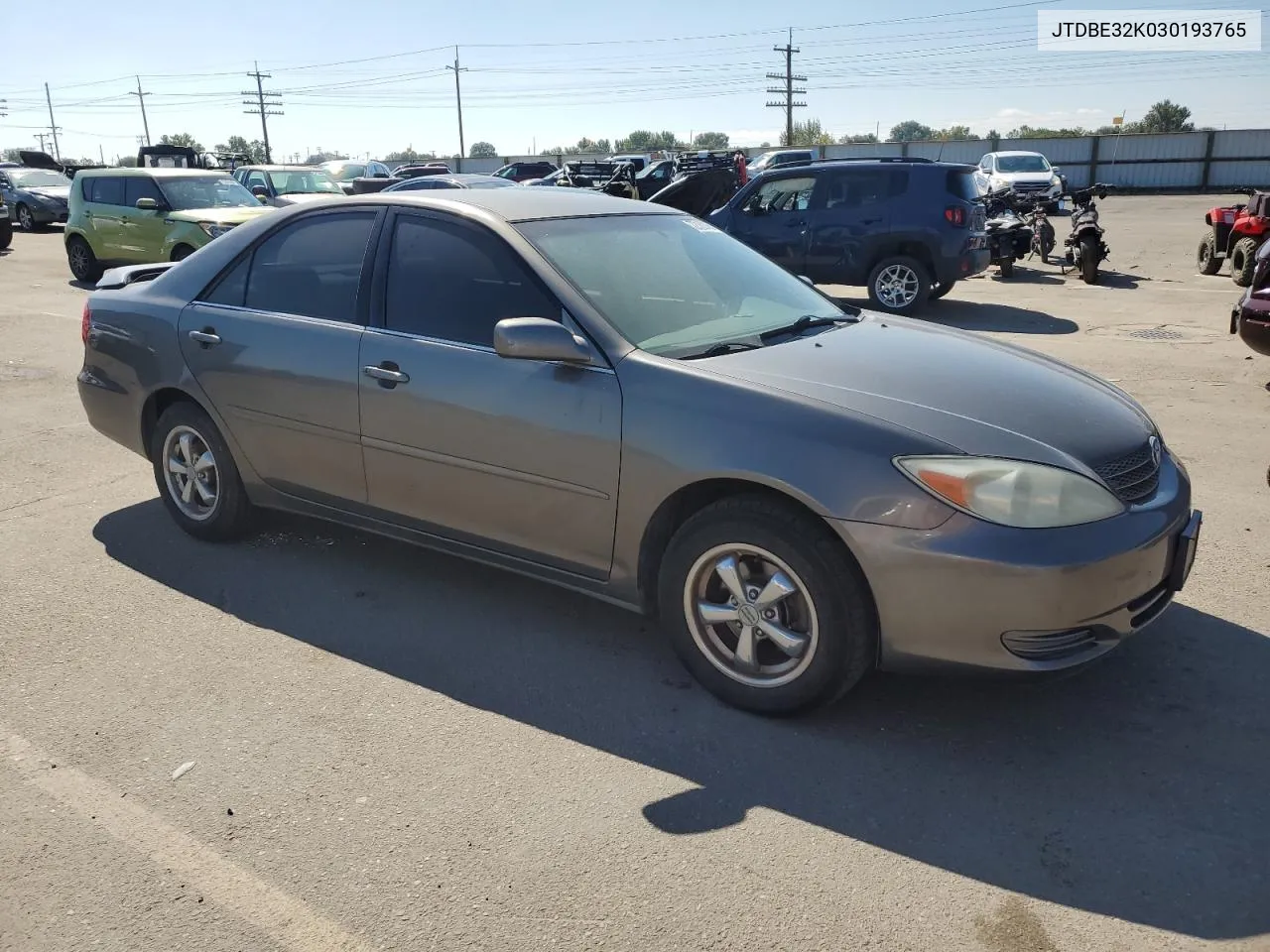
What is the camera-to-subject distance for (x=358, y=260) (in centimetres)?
424

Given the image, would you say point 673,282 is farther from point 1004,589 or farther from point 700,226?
point 1004,589

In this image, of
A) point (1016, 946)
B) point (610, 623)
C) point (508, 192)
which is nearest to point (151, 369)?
point (508, 192)

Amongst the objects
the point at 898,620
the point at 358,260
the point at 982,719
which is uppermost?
the point at 358,260

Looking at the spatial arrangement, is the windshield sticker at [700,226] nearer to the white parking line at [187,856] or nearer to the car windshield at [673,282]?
the car windshield at [673,282]

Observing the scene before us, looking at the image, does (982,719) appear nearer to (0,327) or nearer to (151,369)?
(151,369)

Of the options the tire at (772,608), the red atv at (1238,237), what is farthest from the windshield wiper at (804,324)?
the red atv at (1238,237)

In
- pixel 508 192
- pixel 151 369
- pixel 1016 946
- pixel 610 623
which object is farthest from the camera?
pixel 151 369

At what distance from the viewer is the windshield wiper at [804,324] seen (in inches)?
154

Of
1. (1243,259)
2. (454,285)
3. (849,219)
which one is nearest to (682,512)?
(454,285)

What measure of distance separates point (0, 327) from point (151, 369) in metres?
8.48

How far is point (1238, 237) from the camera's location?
527 inches

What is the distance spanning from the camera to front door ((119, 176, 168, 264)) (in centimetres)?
1459

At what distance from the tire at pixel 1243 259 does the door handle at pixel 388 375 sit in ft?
39.0

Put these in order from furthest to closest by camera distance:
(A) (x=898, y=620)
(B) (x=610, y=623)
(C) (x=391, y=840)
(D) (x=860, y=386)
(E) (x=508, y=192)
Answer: (E) (x=508, y=192), (B) (x=610, y=623), (D) (x=860, y=386), (A) (x=898, y=620), (C) (x=391, y=840)
